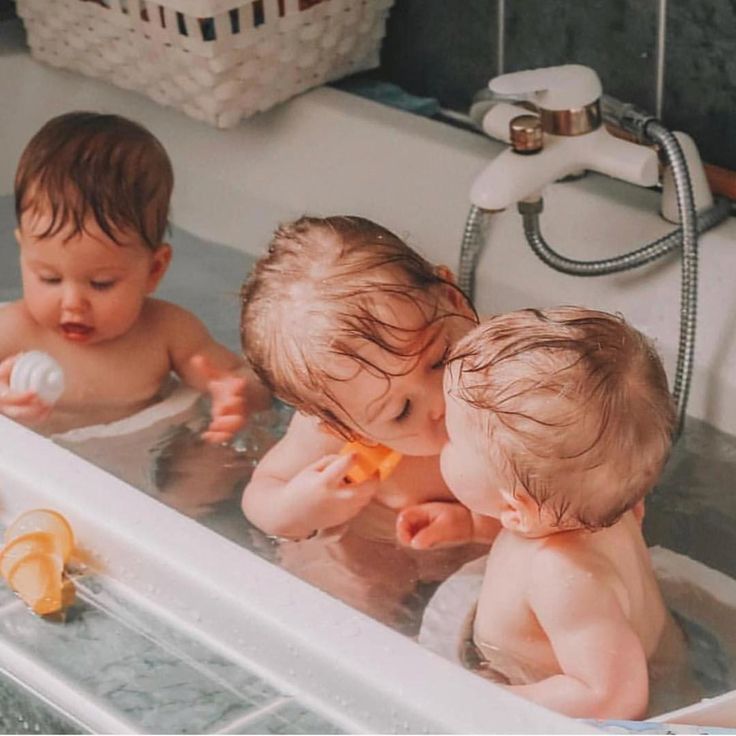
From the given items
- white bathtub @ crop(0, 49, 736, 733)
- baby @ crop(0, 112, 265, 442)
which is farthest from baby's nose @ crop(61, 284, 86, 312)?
white bathtub @ crop(0, 49, 736, 733)

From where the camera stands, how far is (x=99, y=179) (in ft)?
5.79

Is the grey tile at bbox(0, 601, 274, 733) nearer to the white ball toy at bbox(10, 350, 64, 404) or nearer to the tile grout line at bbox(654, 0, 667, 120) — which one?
the white ball toy at bbox(10, 350, 64, 404)

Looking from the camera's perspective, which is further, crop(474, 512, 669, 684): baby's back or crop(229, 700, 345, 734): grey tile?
crop(474, 512, 669, 684): baby's back

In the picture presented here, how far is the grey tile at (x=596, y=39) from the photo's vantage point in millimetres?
1890

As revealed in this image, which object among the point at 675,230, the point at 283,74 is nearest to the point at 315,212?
the point at 283,74

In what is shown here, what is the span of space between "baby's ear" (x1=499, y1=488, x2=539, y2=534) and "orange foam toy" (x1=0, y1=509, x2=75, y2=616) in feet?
1.07

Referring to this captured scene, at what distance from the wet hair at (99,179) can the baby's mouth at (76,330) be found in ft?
0.34

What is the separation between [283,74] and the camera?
6.80 ft

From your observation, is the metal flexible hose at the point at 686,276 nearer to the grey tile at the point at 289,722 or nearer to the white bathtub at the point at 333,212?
the white bathtub at the point at 333,212

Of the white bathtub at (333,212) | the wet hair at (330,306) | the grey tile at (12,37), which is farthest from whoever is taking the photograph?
the grey tile at (12,37)

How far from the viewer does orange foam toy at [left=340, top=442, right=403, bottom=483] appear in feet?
4.91

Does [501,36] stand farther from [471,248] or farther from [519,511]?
[519,511]

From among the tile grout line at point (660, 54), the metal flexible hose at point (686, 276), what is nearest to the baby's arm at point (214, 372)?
the metal flexible hose at point (686, 276)

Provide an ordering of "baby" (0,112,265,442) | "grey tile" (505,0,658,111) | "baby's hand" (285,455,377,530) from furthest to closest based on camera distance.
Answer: "grey tile" (505,0,658,111), "baby" (0,112,265,442), "baby's hand" (285,455,377,530)
